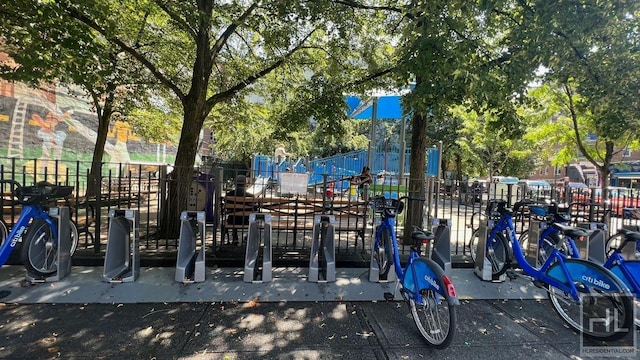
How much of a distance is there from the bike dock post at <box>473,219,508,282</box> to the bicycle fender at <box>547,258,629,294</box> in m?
1.21

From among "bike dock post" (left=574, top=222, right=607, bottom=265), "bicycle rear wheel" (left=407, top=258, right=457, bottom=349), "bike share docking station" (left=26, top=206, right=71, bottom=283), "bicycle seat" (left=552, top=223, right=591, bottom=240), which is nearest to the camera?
"bicycle rear wheel" (left=407, top=258, right=457, bottom=349)

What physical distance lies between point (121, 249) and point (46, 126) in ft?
40.5

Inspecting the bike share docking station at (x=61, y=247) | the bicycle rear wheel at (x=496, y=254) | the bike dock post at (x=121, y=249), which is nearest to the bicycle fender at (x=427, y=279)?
the bicycle rear wheel at (x=496, y=254)

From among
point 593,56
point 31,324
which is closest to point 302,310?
point 31,324

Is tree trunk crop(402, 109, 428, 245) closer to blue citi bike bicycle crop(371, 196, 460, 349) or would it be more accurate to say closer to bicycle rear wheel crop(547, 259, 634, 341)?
blue citi bike bicycle crop(371, 196, 460, 349)

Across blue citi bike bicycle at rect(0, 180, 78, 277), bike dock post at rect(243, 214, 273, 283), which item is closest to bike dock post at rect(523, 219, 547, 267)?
bike dock post at rect(243, 214, 273, 283)

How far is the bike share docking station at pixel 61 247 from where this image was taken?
4.43 meters

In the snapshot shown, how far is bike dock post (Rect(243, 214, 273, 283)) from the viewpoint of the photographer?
4.70 meters

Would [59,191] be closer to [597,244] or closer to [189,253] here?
[189,253]

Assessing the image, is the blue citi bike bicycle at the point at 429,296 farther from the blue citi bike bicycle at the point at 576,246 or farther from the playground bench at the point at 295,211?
the playground bench at the point at 295,211

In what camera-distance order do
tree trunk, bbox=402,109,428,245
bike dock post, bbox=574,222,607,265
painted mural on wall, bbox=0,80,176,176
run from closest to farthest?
bike dock post, bbox=574,222,607,265, tree trunk, bbox=402,109,428,245, painted mural on wall, bbox=0,80,176,176

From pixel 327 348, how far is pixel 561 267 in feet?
8.35

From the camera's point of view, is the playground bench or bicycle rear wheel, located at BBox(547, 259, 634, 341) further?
the playground bench

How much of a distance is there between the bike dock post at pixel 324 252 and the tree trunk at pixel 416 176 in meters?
2.02
